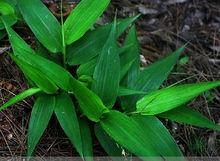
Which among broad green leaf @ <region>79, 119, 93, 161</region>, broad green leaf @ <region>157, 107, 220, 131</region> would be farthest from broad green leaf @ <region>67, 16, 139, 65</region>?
broad green leaf @ <region>157, 107, 220, 131</region>

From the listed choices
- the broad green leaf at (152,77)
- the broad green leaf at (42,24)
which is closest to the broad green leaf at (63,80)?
the broad green leaf at (42,24)

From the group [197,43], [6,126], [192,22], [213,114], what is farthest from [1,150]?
[192,22]

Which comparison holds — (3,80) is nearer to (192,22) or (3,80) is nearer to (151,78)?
(151,78)

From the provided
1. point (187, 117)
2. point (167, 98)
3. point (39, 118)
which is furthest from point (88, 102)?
point (187, 117)

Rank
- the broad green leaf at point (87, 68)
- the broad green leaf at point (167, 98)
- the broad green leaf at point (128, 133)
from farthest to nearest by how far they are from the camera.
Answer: the broad green leaf at point (87, 68), the broad green leaf at point (167, 98), the broad green leaf at point (128, 133)

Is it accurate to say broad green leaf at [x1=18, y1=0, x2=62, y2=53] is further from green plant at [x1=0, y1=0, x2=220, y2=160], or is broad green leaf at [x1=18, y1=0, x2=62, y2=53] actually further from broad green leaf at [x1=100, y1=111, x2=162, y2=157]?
broad green leaf at [x1=100, y1=111, x2=162, y2=157]

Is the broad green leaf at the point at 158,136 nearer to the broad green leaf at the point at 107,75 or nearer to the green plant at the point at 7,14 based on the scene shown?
the broad green leaf at the point at 107,75
